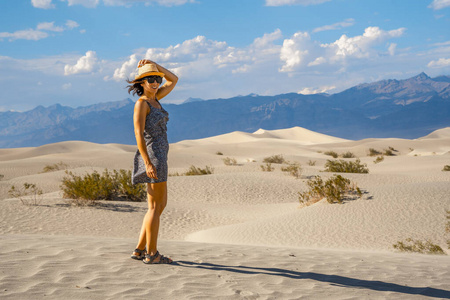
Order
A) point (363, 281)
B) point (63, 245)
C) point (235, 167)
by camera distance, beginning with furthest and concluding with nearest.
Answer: point (235, 167)
point (63, 245)
point (363, 281)

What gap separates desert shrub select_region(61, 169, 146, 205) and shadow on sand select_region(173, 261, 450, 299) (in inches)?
327

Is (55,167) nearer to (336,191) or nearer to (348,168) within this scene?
(348,168)

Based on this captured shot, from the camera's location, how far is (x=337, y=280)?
5.23 m

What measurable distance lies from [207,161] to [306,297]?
2664 centimetres

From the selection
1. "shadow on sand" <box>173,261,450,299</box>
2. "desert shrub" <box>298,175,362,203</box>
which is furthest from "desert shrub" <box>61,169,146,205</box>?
"shadow on sand" <box>173,261,450,299</box>

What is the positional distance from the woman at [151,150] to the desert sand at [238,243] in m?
0.35

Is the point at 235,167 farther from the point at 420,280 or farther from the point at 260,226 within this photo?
the point at 420,280

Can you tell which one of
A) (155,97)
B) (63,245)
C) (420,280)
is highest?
(155,97)

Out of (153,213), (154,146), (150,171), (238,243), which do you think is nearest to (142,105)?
(154,146)

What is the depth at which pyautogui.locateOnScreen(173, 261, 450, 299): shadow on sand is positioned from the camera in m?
5.00

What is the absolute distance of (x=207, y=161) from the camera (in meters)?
31.0

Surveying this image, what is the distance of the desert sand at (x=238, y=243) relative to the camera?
4.50m

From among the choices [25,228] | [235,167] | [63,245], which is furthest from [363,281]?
[235,167]

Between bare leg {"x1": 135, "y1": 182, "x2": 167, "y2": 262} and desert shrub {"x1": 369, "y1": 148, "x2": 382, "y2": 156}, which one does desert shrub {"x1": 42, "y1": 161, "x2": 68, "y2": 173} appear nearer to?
bare leg {"x1": 135, "y1": 182, "x2": 167, "y2": 262}
